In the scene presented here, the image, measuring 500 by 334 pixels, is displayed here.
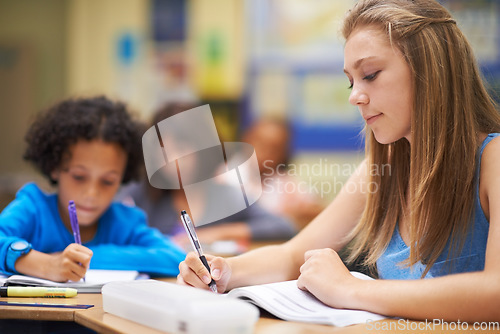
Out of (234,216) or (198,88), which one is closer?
(234,216)

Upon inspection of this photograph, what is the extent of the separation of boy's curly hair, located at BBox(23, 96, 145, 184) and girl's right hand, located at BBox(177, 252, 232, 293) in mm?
512

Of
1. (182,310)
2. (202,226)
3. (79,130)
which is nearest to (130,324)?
(182,310)

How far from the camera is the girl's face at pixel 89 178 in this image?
1.29 m

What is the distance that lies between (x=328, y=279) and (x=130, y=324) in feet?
0.95

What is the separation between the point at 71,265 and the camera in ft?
3.44

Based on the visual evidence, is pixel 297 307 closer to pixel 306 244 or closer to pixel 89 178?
pixel 306 244

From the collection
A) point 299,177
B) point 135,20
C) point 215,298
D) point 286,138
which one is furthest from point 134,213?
point 135,20

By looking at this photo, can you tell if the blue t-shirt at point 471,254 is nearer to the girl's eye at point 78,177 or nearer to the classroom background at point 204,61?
the girl's eye at point 78,177

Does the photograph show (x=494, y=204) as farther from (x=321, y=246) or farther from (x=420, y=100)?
(x=321, y=246)

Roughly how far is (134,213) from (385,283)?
2.57ft

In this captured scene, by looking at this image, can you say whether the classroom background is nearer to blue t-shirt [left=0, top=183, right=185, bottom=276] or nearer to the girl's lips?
blue t-shirt [left=0, top=183, right=185, bottom=276]

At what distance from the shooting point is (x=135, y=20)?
173 inches

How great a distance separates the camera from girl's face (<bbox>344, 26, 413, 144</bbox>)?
36.1 inches

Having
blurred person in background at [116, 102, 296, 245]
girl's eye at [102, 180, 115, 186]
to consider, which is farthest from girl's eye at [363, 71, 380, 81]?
blurred person in background at [116, 102, 296, 245]
